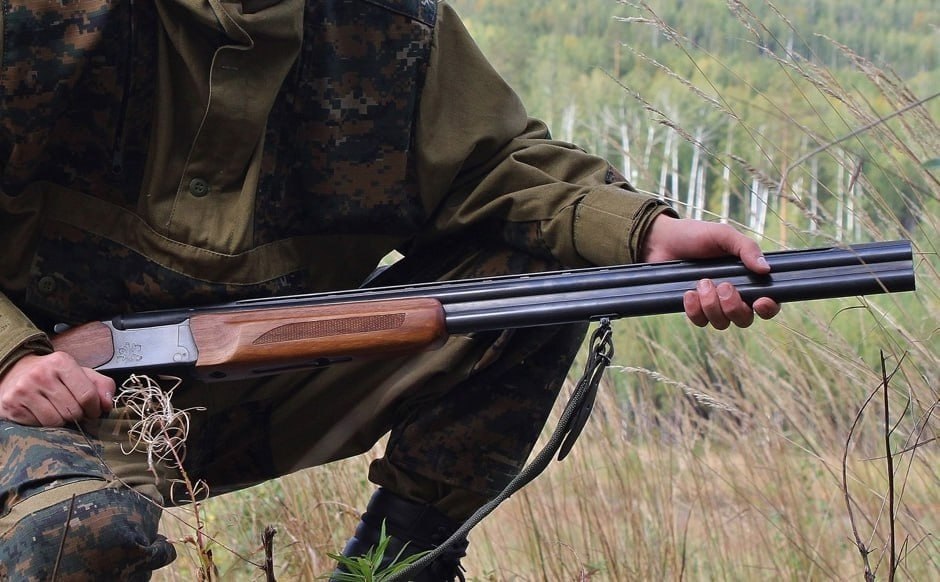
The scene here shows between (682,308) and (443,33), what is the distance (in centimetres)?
88

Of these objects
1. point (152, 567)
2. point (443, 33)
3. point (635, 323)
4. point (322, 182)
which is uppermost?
point (443, 33)

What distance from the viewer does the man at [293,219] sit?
2209 millimetres

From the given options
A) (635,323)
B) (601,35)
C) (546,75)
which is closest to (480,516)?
(635,323)

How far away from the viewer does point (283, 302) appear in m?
2.33

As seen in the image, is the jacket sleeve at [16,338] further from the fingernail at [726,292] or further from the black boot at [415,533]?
the fingernail at [726,292]

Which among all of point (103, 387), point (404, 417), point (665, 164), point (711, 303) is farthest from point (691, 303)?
point (665, 164)

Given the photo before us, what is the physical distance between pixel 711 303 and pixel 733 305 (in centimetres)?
4

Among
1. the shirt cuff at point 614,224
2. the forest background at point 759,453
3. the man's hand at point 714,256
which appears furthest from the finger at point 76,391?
the man's hand at point 714,256

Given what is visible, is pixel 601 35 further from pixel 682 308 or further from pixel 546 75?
pixel 682 308

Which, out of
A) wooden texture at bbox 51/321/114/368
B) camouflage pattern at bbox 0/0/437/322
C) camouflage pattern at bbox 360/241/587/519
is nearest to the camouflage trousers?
camouflage pattern at bbox 360/241/587/519

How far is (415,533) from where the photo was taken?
2.51 meters

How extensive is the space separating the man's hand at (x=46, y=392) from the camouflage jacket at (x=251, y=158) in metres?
0.07

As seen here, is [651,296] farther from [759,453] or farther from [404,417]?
[759,453]

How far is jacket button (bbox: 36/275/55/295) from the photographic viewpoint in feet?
7.68
